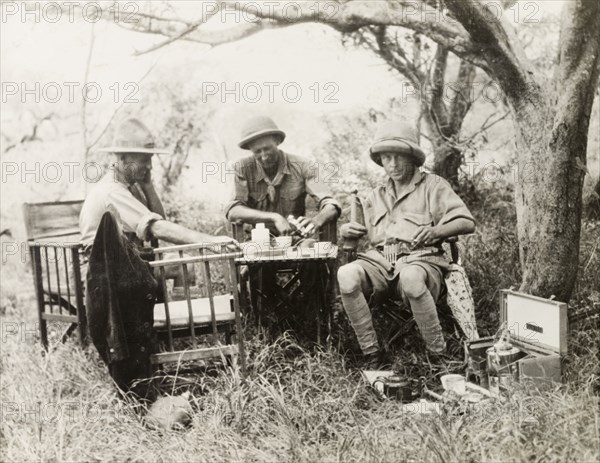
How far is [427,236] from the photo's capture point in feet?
15.9

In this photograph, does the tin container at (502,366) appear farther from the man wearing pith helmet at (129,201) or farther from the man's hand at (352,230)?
the man wearing pith helmet at (129,201)

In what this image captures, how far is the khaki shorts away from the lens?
4.82 meters

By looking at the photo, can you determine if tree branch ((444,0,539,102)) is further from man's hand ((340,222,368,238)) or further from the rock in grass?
the rock in grass

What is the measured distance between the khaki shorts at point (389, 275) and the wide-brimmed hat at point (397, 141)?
2.56 feet

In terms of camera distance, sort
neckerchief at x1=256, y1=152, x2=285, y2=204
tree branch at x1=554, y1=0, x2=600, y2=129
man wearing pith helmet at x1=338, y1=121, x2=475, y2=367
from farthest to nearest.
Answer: neckerchief at x1=256, y1=152, x2=285, y2=204 → man wearing pith helmet at x1=338, y1=121, x2=475, y2=367 → tree branch at x1=554, y1=0, x2=600, y2=129

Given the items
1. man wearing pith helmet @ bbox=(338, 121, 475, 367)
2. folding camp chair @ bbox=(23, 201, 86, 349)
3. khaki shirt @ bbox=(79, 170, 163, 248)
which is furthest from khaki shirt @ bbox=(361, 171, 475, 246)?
folding camp chair @ bbox=(23, 201, 86, 349)

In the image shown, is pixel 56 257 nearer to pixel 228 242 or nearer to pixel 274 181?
pixel 228 242

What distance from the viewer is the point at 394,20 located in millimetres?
5648

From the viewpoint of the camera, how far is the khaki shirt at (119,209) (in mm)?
4836

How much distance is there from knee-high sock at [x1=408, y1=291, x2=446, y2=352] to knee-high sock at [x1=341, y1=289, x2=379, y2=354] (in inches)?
13.0

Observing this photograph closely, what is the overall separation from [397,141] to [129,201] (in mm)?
2000

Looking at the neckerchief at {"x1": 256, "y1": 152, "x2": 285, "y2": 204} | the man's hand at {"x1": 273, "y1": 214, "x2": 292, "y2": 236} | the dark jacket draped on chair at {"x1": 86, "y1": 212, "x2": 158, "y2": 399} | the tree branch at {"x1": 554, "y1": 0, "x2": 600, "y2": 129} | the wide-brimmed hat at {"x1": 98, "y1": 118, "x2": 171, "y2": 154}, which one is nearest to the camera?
the dark jacket draped on chair at {"x1": 86, "y1": 212, "x2": 158, "y2": 399}

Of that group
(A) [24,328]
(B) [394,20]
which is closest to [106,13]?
(B) [394,20]

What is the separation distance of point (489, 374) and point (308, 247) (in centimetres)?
168
